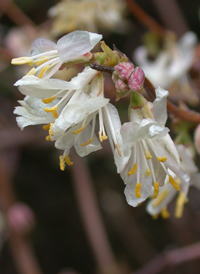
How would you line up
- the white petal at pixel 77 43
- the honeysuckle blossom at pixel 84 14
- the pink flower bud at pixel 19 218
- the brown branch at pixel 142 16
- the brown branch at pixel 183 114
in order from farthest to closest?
the pink flower bud at pixel 19 218, the brown branch at pixel 142 16, the honeysuckle blossom at pixel 84 14, the brown branch at pixel 183 114, the white petal at pixel 77 43

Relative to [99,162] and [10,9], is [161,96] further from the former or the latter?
[99,162]

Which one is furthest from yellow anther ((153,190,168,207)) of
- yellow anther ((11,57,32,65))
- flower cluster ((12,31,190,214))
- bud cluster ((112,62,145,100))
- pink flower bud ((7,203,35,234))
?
pink flower bud ((7,203,35,234))

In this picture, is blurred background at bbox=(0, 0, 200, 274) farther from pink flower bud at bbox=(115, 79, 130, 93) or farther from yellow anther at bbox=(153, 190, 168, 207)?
pink flower bud at bbox=(115, 79, 130, 93)

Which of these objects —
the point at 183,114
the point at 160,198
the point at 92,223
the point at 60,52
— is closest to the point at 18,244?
the point at 92,223

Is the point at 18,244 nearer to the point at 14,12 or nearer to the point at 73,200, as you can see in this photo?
the point at 73,200

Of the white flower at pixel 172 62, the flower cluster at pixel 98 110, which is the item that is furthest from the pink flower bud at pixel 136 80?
Result: the white flower at pixel 172 62

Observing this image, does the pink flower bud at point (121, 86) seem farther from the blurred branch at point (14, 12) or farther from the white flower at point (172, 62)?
the blurred branch at point (14, 12)
